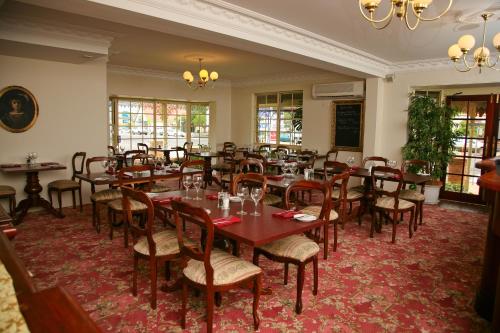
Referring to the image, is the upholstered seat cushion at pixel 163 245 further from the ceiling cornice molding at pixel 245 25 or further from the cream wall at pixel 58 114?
the cream wall at pixel 58 114

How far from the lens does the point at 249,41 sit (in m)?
4.16

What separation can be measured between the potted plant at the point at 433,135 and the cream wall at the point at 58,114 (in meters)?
5.83

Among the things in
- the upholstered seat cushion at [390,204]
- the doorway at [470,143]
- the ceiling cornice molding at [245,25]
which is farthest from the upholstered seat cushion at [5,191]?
the doorway at [470,143]

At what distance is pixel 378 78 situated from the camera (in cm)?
710

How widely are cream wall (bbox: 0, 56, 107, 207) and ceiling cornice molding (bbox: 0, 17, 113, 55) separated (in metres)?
Answer: 1.17

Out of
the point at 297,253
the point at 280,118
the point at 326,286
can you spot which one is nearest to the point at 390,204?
the point at 326,286

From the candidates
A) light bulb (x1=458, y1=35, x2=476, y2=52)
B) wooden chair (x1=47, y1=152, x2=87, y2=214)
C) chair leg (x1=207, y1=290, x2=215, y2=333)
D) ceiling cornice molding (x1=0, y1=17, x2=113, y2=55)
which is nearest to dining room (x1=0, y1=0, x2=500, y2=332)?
ceiling cornice molding (x1=0, y1=17, x2=113, y2=55)

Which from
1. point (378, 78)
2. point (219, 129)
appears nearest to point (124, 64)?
point (219, 129)

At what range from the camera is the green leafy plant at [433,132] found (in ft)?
21.6

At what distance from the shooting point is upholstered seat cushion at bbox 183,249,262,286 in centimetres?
232

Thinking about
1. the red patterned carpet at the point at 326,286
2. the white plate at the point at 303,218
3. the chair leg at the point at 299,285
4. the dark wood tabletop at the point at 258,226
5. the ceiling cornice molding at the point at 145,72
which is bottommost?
the red patterned carpet at the point at 326,286

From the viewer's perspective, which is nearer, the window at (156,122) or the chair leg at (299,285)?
the chair leg at (299,285)

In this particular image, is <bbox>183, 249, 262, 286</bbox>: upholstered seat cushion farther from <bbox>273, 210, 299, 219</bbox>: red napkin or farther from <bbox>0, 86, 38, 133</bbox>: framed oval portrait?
<bbox>0, 86, 38, 133</bbox>: framed oval portrait

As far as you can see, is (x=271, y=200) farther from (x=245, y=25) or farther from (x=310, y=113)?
(x=310, y=113)
